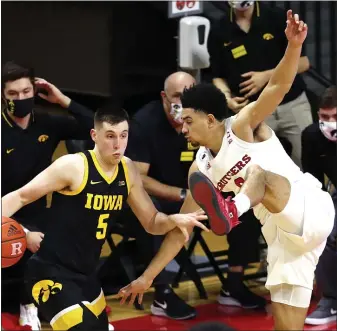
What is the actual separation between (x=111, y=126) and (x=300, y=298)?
120 centimetres

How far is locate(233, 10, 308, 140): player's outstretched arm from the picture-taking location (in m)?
3.66

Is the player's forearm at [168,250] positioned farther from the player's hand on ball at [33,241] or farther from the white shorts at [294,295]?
the player's hand on ball at [33,241]

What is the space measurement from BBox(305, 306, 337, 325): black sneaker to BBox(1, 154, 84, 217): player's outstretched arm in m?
1.98

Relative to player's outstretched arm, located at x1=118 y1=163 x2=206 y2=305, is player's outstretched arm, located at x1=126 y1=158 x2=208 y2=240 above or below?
above

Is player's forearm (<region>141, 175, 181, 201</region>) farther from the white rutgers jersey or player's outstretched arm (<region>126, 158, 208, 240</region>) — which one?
the white rutgers jersey

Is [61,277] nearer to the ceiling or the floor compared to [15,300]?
nearer to the ceiling

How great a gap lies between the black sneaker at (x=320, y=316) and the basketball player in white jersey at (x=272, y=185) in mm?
1226

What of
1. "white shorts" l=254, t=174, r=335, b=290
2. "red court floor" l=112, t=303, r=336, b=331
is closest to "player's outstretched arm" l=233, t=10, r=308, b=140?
"white shorts" l=254, t=174, r=335, b=290

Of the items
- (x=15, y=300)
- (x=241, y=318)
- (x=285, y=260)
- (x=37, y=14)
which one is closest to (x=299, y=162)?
(x=241, y=318)

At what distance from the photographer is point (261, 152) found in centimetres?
390

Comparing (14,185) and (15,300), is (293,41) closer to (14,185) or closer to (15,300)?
(14,185)

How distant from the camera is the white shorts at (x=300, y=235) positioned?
391 cm

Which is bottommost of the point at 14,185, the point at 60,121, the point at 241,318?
the point at 241,318

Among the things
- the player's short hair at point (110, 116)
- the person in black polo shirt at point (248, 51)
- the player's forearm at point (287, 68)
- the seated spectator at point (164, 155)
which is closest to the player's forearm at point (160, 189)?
the seated spectator at point (164, 155)
